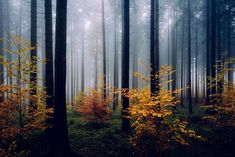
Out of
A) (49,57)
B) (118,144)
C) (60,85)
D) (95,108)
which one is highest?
(49,57)

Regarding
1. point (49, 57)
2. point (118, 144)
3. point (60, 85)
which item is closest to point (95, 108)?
point (118, 144)

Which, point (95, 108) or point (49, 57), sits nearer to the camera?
point (49, 57)

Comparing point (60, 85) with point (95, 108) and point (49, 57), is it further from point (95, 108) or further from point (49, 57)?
point (95, 108)

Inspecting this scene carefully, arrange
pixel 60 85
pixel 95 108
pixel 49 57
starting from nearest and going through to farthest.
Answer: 1. pixel 60 85
2. pixel 49 57
3. pixel 95 108

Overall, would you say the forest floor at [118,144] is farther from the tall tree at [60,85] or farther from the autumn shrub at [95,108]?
the tall tree at [60,85]

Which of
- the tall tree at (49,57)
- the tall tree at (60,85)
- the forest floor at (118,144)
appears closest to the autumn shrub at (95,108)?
the forest floor at (118,144)

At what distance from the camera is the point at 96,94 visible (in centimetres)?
1145

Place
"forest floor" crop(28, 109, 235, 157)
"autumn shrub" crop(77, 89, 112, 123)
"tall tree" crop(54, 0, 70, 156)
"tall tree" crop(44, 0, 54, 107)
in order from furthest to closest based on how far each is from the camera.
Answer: "autumn shrub" crop(77, 89, 112, 123) → "tall tree" crop(44, 0, 54, 107) → "forest floor" crop(28, 109, 235, 157) → "tall tree" crop(54, 0, 70, 156)

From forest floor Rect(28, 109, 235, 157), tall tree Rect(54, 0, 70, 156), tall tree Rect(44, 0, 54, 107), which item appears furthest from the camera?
tall tree Rect(44, 0, 54, 107)

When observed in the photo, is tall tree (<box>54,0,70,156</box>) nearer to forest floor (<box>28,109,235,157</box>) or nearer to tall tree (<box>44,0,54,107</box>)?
forest floor (<box>28,109,235,157</box>)

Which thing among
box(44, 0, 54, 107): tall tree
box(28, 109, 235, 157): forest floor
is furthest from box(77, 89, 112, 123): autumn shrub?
box(44, 0, 54, 107): tall tree

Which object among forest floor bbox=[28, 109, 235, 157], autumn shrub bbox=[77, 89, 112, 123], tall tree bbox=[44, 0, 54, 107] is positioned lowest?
forest floor bbox=[28, 109, 235, 157]

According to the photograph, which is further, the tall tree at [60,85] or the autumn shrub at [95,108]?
the autumn shrub at [95,108]

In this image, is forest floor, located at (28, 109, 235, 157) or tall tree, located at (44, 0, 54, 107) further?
tall tree, located at (44, 0, 54, 107)
